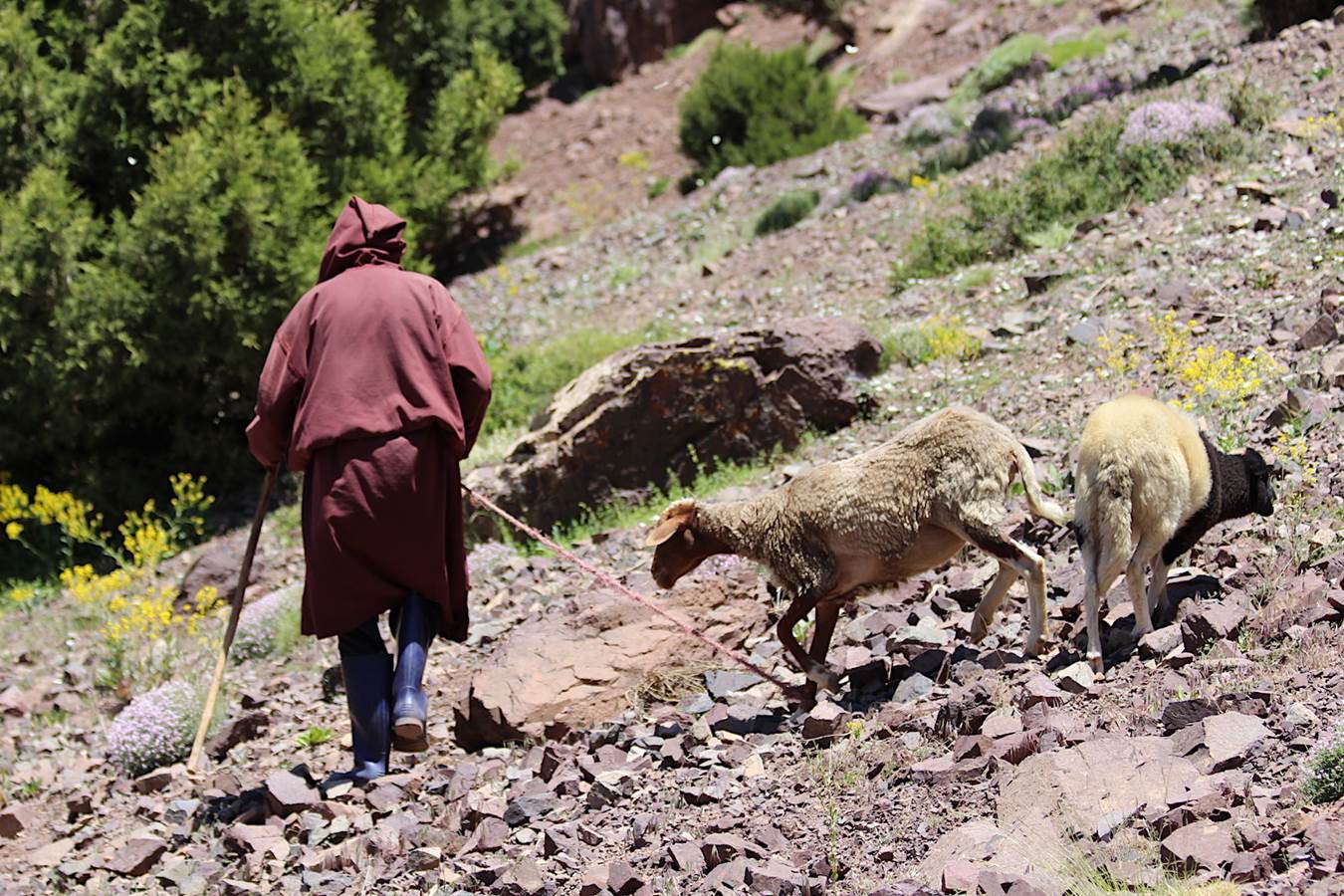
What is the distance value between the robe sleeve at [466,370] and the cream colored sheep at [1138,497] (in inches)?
109

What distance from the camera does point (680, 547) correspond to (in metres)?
6.86

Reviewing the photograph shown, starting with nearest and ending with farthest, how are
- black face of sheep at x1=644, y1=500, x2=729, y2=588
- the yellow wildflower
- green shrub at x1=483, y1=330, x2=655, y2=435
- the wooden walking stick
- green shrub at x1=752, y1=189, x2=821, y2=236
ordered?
1. black face of sheep at x1=644, y1=500, x2=729, y2=588
2. the wooden walking stick
3. the yellow wildflower
4. green shrub at x1=483, y1=330, x2=655, y2=435
5. green shrub at x1=752, y1=189, x2=821, y2=236

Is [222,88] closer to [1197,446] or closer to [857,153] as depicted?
[857,153]

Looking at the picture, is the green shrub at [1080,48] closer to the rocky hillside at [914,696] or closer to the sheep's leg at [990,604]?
the rocky hillside at [914,696]

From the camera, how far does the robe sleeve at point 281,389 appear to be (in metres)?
6.66

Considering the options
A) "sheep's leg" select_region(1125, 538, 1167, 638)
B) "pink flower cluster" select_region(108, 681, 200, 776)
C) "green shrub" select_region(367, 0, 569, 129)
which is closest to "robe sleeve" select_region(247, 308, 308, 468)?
"pink flower cluster" select_region(108, 681, 200, 776)

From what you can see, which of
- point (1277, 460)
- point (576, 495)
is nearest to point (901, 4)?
point (576, 495)

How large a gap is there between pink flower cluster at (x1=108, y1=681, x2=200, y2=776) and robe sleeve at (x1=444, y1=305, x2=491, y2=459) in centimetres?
262

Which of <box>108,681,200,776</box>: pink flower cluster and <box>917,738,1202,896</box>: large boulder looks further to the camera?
<box>108,681,200,776</box>: pink flower cluster

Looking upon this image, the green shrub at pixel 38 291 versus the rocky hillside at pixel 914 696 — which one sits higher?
the green shrub at pixel 38 291

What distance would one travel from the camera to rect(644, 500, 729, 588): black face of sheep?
267 inches

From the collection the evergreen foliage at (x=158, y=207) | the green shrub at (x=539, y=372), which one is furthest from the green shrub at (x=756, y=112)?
the green shrub at (x=539, y=372)

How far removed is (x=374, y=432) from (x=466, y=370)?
58cm

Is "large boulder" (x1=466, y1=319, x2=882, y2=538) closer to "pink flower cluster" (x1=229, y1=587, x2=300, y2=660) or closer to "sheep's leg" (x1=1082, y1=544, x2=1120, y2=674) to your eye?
"pink flower cluster" (x1=229, y1=587, x2=300, y2=660)
